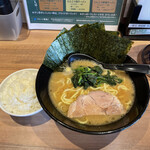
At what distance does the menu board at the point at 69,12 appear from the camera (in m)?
A: 1.66

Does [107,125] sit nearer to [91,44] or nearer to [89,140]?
[89,140]

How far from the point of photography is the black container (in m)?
1.52

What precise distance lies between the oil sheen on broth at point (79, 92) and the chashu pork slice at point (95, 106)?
28 mm

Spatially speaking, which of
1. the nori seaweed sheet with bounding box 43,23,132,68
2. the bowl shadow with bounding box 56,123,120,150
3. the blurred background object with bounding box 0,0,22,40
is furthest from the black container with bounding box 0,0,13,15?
Result: the bowl shadow with bounding box 56,123,120,150

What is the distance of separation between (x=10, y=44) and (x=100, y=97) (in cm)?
121

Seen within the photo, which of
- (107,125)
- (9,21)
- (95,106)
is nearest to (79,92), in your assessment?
(95,106)

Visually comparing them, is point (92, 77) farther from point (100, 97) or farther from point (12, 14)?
point (12, 14)

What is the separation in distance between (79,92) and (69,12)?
960 millimetres

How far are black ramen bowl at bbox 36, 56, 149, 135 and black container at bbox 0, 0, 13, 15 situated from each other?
79cm

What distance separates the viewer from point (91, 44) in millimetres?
1417

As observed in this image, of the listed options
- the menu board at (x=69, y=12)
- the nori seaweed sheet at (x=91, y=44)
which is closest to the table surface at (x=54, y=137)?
the nori seaweed sheet at (x=91, y=44)

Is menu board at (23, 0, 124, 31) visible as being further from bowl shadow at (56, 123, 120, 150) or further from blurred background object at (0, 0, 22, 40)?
bowl shadow at (56, 123, 120, 150)

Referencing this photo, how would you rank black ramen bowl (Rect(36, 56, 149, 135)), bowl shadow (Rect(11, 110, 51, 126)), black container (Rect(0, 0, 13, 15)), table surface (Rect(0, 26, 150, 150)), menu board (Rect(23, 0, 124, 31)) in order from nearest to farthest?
black ramen bowl (Rect(36, 56, 149, 135)) < table surface (Rect(0, 26, 150, 150)) < bowl shadow (Rect(11, 110, 51, 126)) < black container (Rect(0, 0, 13, 15)) < menu board (Rect(23, 0, 124, 31))

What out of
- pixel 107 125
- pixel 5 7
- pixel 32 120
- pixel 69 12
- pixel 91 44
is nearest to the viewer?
pixel 107 125
